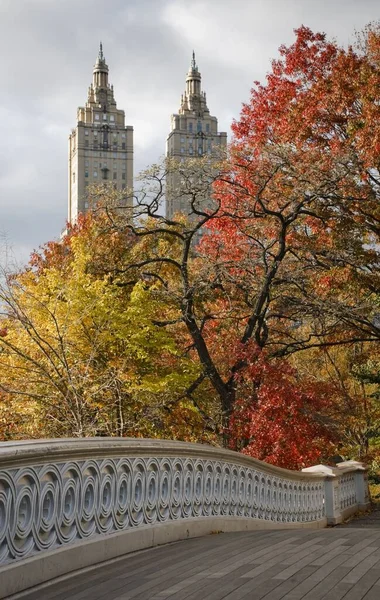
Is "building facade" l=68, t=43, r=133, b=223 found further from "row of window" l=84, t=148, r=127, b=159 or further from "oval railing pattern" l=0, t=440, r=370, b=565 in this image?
"oval railing pattern" l=0, t=440, r=370, b=565

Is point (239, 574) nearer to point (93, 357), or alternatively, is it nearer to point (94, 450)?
point (94, 450)

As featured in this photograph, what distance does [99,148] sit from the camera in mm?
174625

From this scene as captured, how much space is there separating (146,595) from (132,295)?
13.2m

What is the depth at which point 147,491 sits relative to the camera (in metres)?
8.70

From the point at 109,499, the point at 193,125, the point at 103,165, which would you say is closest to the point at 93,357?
the point at 109,499

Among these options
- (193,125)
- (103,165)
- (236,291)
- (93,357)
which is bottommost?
(93,357)

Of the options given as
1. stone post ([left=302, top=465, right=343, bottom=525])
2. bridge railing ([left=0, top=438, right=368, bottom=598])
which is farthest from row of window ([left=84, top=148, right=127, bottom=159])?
bridge railing ([left=0, top=438, right=368, bottom=598])

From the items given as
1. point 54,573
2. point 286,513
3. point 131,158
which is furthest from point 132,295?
point 131,158

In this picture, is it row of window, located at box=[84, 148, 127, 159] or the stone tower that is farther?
row of window, located at box=[84, 148, 127, 159]

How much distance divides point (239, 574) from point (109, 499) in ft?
5.62

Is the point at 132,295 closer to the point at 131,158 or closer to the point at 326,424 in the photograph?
the point at 326,424

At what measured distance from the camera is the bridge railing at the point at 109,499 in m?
6.10

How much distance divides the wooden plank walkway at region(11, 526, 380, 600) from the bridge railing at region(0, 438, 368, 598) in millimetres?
199

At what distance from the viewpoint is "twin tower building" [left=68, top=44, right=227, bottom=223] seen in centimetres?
17325
